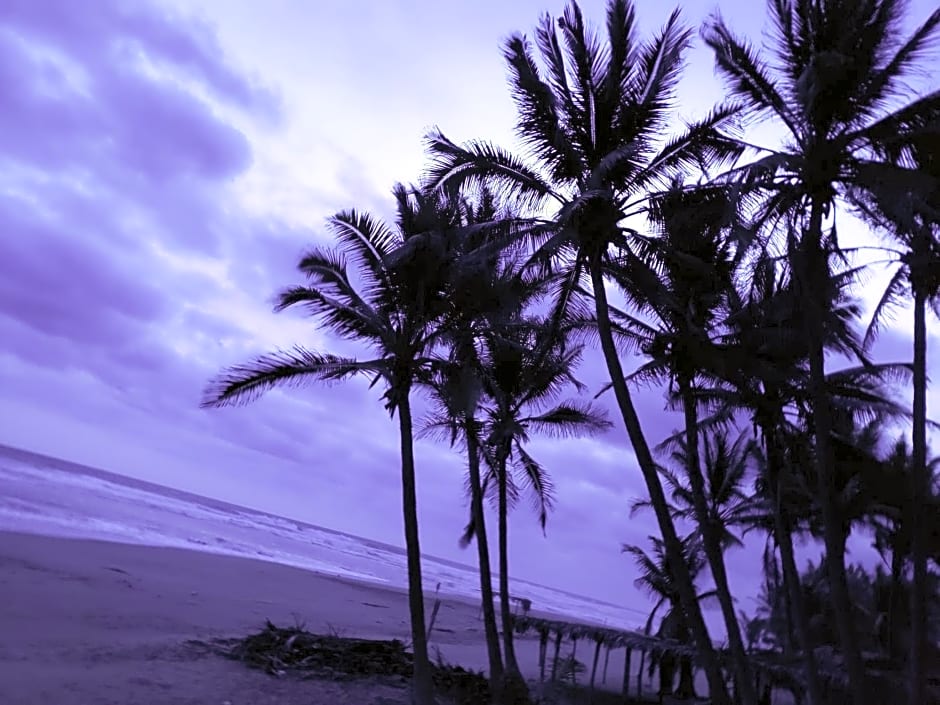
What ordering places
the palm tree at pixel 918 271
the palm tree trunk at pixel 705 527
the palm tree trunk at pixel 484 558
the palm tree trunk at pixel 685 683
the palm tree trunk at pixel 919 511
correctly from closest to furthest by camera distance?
1. the palm tree at pixel 918 271
2. the palm tree trunk at pixel 919 511
3. the palm tree trunk at pixel 705 527
4. the palm tree trunk at pixel 484 558
5. the palm tree trunk at pixel 685 683

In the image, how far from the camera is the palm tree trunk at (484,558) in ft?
45.8

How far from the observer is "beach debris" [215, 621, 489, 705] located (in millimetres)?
13211

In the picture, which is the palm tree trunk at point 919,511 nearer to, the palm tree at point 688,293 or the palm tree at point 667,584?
the palm tree at point 688,293

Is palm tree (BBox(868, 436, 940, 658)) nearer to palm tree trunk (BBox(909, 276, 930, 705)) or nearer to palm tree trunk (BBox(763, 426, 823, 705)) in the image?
palm tree trunk (BBox(763, 426, 823, 705))

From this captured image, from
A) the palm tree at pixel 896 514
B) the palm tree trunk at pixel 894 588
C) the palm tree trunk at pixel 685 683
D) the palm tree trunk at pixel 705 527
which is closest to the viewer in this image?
the palm tree trunk at pixel 705 527

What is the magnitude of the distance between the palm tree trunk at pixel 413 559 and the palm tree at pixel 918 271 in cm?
640

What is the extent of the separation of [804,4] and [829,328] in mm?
5144

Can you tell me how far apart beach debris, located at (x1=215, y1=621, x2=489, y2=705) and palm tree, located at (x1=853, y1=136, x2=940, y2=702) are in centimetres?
713

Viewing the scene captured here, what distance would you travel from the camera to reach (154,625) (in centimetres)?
1542

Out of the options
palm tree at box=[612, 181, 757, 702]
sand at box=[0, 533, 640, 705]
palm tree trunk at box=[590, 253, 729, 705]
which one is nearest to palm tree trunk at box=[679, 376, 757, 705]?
palm tree at box=[612, 181, 757, 702]

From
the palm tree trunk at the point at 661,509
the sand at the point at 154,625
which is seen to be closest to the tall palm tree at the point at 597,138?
the palm tree trunk at the point at 661,509

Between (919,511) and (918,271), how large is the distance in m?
3.48

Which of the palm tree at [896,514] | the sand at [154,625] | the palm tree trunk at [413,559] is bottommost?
the sand at [154,625]

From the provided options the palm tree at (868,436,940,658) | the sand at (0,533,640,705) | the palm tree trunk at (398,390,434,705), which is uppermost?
the palm tree at (868,436,940,658)
